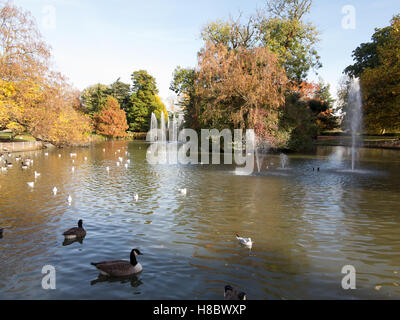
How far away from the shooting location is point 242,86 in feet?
119

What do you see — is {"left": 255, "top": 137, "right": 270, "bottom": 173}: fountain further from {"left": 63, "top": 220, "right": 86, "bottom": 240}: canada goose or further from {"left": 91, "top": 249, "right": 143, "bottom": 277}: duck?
{"left": 91, "top": 249, "right": 143, "bottom": 277}: duck

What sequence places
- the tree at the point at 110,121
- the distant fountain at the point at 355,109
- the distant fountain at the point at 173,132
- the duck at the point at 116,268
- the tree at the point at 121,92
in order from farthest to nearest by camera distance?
1. the tree at the point at 121,92
2. the distant fountain at the point at 173,132
3. the tree at the point at 110,121
4. the distant fountain at the point at 355,109
5. the duck at the point at 116,268

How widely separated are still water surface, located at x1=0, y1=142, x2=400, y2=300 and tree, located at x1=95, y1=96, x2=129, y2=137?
216 feet

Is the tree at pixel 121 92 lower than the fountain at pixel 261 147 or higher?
higher

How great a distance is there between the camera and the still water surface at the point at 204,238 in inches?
Result: 274

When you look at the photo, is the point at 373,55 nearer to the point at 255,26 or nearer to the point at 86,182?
the point at 255,26

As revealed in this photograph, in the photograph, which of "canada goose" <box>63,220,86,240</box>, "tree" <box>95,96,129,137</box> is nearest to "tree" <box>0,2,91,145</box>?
"canada goose" <box>63,220,86,240</box>

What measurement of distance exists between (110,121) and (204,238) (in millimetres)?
78066

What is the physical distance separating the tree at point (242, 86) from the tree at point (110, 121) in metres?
49.1

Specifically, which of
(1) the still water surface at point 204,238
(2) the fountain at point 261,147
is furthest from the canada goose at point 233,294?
(2) the fountain at point 261,147

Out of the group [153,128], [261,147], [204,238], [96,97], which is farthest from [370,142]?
[96,97]

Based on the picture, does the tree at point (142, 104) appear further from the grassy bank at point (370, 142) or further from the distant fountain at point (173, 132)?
the grassy bank at point (370, 142)

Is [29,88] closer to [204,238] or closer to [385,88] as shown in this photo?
[204,238]
